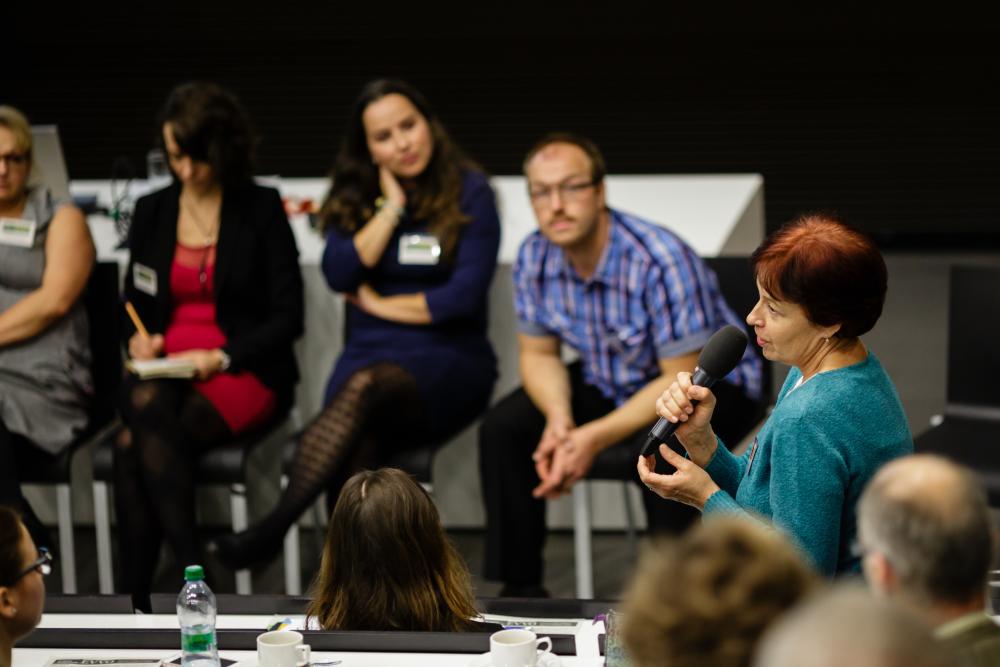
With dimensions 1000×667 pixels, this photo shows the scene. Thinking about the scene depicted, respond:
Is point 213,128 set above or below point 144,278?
above

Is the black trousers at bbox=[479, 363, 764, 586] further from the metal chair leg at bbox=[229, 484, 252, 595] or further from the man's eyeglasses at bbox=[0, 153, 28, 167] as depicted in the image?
the man's eyeglasses at bbox=[0, 153, 28, 167]

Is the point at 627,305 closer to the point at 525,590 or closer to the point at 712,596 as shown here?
the point at 525,590

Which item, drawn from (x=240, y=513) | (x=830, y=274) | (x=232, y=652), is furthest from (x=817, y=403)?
(x=240, y=513)

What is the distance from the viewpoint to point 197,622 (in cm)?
222

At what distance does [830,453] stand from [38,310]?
7.98 feet

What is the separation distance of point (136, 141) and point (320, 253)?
11.4 ft

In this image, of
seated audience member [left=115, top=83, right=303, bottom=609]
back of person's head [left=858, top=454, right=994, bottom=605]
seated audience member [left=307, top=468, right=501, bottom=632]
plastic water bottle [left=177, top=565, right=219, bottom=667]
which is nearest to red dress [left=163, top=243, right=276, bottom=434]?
seated audience member [left=115, top=83, right=303, bottom=609]

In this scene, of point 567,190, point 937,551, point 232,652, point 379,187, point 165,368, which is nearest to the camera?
point 937,551

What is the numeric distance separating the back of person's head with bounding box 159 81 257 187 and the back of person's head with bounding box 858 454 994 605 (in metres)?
2.75

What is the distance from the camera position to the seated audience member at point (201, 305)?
3.68 metres

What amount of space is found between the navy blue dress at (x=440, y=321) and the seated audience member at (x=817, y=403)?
5.01 feet

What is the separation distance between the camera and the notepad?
3748 millimetres

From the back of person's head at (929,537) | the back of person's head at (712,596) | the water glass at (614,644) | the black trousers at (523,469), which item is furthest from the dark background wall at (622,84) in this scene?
the back of person's head at (712,596)

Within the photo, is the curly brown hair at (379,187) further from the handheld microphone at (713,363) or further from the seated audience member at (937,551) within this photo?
the seated audience member at (937,551)
